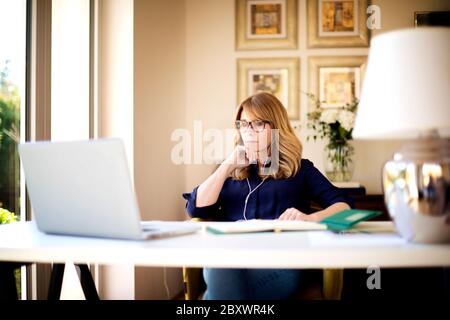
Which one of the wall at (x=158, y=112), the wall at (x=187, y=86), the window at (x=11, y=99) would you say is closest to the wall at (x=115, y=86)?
the wall at (x=158, y=112)

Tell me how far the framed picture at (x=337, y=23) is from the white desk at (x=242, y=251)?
2.43 meters

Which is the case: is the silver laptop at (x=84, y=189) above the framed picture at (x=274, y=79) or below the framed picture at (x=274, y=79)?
below

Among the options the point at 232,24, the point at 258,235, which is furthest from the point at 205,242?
the point at 232,24

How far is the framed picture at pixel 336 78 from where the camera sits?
3.31m

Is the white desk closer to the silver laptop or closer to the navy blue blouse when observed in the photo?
the silver laptop

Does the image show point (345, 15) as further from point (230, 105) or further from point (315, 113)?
point (230, 105)

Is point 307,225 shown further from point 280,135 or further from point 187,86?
point 187,86

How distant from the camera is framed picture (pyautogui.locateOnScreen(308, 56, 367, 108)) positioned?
331 centimetres

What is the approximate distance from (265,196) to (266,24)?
1818mm

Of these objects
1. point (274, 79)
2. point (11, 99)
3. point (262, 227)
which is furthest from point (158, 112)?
point (262, 227)

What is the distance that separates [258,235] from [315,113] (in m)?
2.23

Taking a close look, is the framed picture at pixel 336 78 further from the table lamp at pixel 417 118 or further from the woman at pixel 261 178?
the table lamp at pixel 417 118
